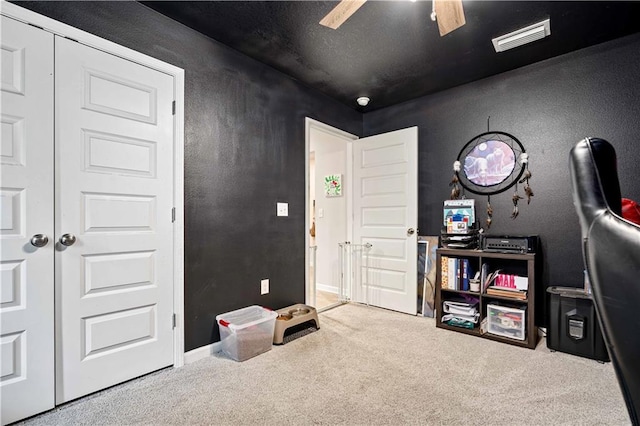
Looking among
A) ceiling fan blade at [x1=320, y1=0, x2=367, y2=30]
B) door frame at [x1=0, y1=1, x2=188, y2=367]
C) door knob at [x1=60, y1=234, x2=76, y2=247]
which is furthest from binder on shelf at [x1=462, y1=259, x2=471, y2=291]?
door knob at [x1=60, y1=234, x2=76, y2=247]

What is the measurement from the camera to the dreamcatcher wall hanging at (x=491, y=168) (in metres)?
2.84

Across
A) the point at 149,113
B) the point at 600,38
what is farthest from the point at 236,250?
the point at 600,38

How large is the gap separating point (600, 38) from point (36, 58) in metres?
3.88

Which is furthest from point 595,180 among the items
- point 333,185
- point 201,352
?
point 333,185

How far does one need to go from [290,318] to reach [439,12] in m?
2.45

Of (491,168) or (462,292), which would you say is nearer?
(462,292)

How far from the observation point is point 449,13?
1.63 m

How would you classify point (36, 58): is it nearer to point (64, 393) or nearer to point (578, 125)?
point (64, 393)

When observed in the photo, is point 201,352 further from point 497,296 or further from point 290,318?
point 497,296

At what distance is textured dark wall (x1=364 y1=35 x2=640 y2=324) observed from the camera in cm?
239

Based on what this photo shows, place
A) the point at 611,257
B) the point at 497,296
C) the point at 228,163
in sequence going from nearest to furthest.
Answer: the point at 611,257 → the point at 228,163 → the point at 497,296

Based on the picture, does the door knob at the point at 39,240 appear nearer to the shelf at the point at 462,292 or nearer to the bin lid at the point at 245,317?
the bin lid at the point at 245,317

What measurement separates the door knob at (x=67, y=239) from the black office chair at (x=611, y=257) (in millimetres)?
2283

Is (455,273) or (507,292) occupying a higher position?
(455,273)
